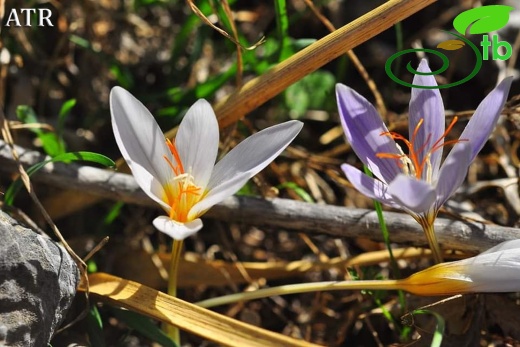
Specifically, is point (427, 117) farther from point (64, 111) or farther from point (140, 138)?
point (64, 111)

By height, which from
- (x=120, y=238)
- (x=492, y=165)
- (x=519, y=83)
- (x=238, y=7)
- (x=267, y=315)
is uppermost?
(x=238, y=7)

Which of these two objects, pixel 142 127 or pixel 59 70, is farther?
pixel 59 70

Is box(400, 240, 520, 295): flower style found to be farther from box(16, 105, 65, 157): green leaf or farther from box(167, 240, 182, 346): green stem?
box(16, 105, 65, 157): green leaf

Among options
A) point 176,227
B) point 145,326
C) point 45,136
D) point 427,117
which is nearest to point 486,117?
point 427,117

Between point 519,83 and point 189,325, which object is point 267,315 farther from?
point 519,83

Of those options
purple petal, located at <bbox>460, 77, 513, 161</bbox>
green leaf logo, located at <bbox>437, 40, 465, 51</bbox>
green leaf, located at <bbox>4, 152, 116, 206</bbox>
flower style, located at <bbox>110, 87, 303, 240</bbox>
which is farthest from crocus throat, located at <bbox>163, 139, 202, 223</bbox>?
green leaf logo, located at <bbox>437, 40, 465, 51</bbox>

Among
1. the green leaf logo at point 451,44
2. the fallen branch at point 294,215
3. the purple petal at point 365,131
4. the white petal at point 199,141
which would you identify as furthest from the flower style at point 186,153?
the green leaf logo at point 451,44

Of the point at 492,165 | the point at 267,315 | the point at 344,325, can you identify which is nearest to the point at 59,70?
the point at 267,315
